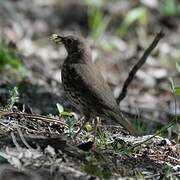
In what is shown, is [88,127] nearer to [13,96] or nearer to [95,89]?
[95,89]

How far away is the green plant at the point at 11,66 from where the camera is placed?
945 cm

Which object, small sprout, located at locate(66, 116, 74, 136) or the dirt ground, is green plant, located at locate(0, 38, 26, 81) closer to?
the dirt ground

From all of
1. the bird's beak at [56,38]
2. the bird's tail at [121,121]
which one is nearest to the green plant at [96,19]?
the bird's beak at [56,38]

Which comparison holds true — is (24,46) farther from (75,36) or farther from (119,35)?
(75,36)

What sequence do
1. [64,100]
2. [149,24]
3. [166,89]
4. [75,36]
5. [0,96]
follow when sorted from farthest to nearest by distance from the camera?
[149,24], [166,89], [64,100], [0,96], [75,36]

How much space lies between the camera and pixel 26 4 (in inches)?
525

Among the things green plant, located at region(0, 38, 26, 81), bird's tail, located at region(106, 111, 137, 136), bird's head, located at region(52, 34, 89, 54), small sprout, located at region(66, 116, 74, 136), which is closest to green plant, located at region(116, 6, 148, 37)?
green plant, located at region(0, 38, 26, 81)

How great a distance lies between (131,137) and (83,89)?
68cm

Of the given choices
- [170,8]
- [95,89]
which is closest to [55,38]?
[95,89]

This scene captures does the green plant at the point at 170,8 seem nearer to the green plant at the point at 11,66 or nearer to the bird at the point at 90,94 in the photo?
the green plant at the point at 11,66

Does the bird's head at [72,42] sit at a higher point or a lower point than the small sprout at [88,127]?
higher

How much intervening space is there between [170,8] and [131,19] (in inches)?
59.5

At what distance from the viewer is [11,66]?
31.2ft

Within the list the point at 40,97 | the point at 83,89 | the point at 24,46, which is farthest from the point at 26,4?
the point at 83,89
